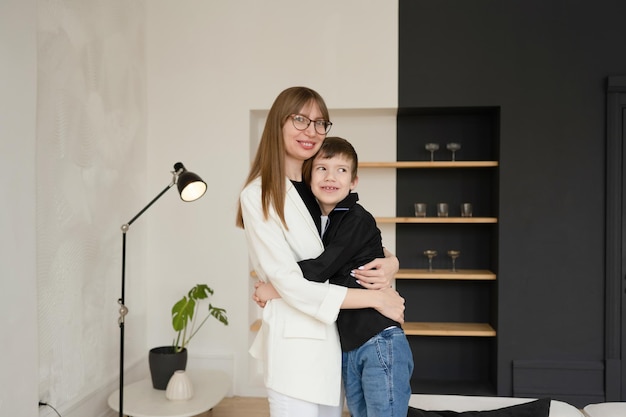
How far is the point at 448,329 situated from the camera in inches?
167

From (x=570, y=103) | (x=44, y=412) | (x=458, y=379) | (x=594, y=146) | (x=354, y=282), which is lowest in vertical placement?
(x=458, y=379)

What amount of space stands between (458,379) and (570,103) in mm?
2158

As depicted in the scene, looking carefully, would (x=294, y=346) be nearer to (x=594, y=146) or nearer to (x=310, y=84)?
(x=310, y=84)

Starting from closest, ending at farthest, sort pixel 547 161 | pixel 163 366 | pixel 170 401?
pixel 170 401, pixel 163 366, pixel 547 161

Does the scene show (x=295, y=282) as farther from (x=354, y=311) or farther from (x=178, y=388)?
(x=178, y=388)

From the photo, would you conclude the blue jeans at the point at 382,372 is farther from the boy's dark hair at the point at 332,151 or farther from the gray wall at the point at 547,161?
the gray wall at the point at 547,161

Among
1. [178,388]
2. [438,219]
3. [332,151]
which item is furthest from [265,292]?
[438,219]

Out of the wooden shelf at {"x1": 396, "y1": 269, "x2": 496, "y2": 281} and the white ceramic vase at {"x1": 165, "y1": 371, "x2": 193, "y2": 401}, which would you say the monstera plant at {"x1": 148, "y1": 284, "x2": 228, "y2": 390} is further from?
the wooden shelf at {"x1": 396, "y1": 269, "x2": 496, "y2": 281}

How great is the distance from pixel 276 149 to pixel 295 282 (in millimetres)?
422

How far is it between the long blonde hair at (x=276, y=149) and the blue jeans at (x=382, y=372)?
0.46 metres

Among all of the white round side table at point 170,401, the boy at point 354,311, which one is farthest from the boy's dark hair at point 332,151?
the white round side table at point 170,401

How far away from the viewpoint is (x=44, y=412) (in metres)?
2.89

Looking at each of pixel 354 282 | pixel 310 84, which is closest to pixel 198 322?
pixel 310 84

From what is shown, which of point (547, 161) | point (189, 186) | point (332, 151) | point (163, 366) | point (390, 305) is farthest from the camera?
point (547, 161)
